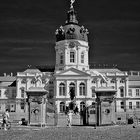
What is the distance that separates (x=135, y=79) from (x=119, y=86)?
620 cm

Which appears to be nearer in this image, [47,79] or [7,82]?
[47,79]

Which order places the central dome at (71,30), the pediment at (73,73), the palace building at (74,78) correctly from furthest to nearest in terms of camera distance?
the central dome at (71,30) → the pediment at (73,73) → the palace building at (74,78)

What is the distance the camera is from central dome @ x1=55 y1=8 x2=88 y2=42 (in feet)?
235

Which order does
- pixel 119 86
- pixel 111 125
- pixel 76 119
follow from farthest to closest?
pixel 119 86 < pixel 76 119 < pixel 111 125

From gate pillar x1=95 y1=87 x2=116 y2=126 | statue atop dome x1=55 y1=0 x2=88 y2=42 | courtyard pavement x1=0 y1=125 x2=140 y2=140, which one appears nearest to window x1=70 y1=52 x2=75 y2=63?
statue atop dome x1=55 y1=0 x2=88 y2=42

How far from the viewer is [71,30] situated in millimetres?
71625

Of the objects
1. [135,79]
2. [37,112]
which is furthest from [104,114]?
[135,79]

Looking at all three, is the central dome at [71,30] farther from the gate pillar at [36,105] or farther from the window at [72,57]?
the gate pillar at [36,105]

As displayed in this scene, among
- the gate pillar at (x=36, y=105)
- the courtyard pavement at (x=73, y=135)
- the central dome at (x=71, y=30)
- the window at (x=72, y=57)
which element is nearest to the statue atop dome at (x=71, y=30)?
the central dome at (x=71, y=30)

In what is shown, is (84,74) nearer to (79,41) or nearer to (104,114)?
(79,41)

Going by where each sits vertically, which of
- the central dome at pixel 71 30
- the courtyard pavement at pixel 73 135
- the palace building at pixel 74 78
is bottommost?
the courtyard pavement at pixel 73 135

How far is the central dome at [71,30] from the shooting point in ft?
235

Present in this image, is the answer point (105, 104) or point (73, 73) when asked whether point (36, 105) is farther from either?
point (73, 73)

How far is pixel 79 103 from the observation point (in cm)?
6750
